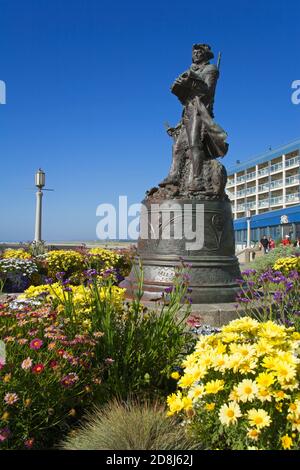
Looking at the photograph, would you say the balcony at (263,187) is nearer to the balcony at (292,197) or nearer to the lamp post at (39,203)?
the balcony at (292,197)

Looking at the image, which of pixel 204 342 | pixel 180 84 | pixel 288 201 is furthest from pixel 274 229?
pixel 204 342

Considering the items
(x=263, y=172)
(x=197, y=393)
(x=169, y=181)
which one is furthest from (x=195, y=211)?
(x=263, y=172)

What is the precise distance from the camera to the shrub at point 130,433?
7.23 ft

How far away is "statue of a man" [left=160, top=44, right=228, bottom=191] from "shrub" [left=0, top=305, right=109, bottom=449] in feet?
15.3

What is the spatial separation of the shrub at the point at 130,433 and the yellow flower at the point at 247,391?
450 millimetres

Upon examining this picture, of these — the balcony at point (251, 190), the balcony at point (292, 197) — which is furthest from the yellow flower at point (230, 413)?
the balcony at point (251, 190)

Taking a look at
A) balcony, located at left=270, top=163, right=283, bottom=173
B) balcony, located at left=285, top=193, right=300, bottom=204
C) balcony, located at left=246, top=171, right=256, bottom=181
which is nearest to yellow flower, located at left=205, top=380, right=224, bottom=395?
balcony, located at left=285, top=193, right=300, bottom=204

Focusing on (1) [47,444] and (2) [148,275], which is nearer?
(1) [47,444]

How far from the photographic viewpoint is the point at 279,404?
2.04 meters

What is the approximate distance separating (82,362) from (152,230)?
440cm

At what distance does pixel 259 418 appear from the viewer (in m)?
1.94

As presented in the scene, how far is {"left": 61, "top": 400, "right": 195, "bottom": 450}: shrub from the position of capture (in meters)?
2.21

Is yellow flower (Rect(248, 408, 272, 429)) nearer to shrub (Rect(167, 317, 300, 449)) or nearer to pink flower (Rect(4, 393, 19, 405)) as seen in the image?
shrub (Rect(167, 317, 300, 449))

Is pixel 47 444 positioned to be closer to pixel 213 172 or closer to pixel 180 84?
pixel 213 172
